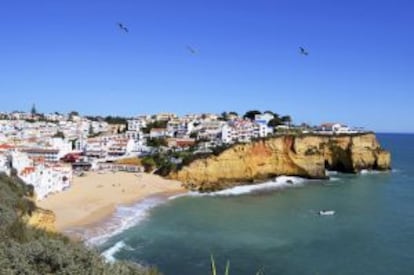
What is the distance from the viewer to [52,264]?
373 inches

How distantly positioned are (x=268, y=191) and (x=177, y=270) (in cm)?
3186

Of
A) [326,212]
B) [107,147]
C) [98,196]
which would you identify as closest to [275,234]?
[326,212]

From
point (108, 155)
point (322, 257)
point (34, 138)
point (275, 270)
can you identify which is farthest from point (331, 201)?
point (34, 138)

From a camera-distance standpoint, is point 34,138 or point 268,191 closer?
point 268,191

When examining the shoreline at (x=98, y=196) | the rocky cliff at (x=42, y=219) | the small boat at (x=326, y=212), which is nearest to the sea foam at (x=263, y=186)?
the shoreline at (x=98, y=196)

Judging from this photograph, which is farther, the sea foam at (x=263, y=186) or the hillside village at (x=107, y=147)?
the sea foam at (x=263, y=186)

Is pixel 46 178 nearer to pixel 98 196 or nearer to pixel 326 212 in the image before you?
pixel 98 196

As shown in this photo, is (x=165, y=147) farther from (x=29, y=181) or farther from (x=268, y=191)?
(x=29, y=181)

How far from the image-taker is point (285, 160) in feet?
229

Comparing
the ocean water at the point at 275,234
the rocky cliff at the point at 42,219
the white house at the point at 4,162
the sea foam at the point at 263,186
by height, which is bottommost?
the ocean water at the point at 275,234

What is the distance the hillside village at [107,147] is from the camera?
161 feet

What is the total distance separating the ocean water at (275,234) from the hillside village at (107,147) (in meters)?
10.2

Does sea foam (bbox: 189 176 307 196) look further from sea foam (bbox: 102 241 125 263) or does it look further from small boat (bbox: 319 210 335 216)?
sea foam (bbox: 102 241 125 263)

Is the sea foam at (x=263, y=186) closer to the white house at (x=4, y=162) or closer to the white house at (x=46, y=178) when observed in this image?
the white house at (x=46, y=178)
